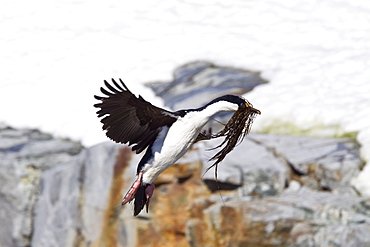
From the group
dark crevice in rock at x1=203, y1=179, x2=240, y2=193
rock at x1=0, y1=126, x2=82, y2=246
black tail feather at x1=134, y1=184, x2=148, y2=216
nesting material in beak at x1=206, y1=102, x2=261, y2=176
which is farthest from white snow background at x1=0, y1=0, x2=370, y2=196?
nesting material in beak at x1=206, y1=102, x2=261, y2=176

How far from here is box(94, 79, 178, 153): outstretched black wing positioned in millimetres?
3551

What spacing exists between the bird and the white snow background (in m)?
3.30

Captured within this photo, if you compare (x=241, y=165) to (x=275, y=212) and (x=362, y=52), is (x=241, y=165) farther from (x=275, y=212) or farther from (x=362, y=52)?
(x=362, y=52)

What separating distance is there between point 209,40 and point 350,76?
1.86 m

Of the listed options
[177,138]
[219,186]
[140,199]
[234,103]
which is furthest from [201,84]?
[234,103]

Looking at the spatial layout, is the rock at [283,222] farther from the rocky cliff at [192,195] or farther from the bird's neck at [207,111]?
the bird's neck at [207,111]

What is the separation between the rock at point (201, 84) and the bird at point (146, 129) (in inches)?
158

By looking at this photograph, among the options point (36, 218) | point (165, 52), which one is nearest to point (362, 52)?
point (165, 52)

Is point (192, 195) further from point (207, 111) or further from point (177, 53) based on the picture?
point (207, 111)

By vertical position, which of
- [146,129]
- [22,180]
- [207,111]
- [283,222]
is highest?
[207,111]

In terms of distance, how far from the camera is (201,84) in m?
8.16

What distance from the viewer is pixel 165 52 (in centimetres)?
892

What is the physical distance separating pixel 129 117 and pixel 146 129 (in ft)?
0.30

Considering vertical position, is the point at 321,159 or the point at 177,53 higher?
the point at 177,53
